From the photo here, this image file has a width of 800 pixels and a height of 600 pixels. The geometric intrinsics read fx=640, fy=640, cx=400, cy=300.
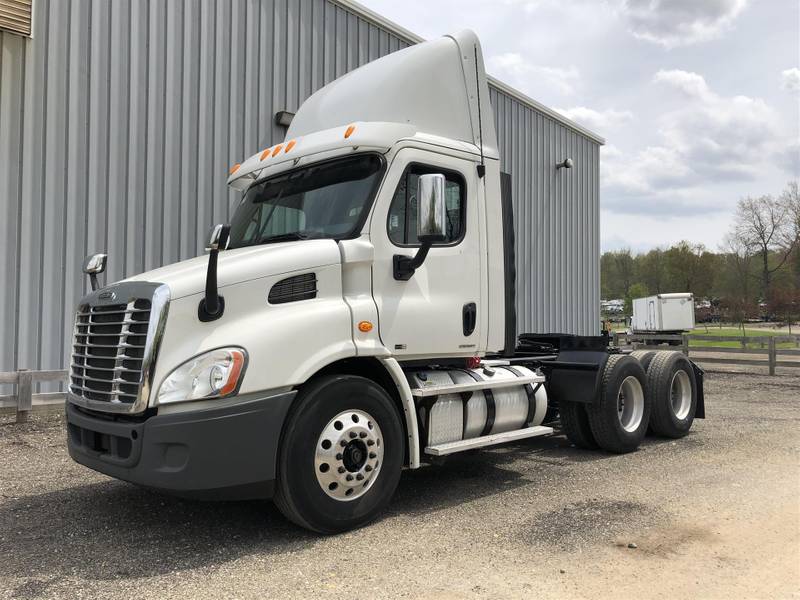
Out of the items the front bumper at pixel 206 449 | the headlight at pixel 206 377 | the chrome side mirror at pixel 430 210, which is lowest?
the front bumper at pixel 206 449

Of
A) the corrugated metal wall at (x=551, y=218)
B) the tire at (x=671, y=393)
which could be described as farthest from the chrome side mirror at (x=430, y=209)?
the corrugated metal wall at (x=551, y=218)

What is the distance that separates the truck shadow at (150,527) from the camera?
3.86 metres

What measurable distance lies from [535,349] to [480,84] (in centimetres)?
327

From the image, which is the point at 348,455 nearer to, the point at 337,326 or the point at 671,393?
the point at 337,326

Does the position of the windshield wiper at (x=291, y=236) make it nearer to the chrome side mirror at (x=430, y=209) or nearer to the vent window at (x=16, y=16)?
the chrome side mirror at (x=430, y=209)

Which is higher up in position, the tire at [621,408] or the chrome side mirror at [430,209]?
the chrome side mirror at [430,209]

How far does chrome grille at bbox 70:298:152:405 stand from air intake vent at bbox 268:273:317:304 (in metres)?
0.80

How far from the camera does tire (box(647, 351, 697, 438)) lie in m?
7.87

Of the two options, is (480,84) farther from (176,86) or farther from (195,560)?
(176,86)

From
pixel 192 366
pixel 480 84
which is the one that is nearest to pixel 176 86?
pixel 480 84

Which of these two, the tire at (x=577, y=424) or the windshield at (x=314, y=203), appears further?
the tire at (x=577, y=424)

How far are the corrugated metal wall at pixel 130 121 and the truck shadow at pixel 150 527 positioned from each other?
15.0 ft

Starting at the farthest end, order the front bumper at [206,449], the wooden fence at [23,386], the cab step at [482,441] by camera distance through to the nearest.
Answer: the wooden fence at [23,386], the cab step at [482,441], the front bumper at [206,449]

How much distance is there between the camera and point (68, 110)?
30.0ft
